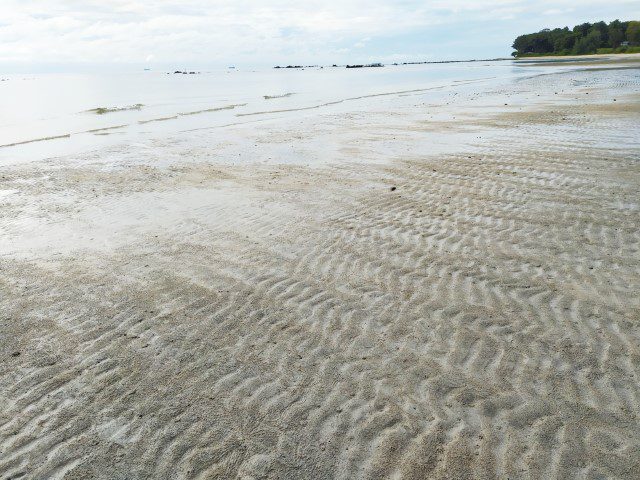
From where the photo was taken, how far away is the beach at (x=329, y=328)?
405 centimetres

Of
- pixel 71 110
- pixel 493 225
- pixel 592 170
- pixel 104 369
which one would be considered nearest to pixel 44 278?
pixel 104 369

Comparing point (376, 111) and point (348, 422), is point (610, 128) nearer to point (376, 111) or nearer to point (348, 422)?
point (376, 111)

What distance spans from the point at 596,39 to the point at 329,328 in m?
152

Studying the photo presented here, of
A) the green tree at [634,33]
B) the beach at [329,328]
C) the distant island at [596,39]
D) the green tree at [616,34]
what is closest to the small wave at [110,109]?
the beach at [329,328]

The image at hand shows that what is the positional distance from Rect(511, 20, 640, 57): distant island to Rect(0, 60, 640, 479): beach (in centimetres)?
13080

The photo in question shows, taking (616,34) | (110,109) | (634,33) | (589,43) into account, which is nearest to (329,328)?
(110,109)

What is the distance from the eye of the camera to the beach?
4.05 m

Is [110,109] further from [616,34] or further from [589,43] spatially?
[589,43]

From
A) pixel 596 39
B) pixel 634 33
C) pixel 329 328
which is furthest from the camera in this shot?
pixel 596 39

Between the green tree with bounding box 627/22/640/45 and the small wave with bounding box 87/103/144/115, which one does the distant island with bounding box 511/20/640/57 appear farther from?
the small wave with bounding box 87/103/144/115

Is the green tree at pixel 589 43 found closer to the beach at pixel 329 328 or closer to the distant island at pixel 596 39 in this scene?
the distant island at pixel 596 39

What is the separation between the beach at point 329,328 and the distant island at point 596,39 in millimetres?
130797

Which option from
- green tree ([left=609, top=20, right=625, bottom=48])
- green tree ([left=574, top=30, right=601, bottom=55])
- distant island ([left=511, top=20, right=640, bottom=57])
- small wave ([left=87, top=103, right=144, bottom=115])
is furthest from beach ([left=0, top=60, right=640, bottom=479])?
green tree ([left=574, top=30, right=601, bottom=55])

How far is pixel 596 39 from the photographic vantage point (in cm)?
12775
